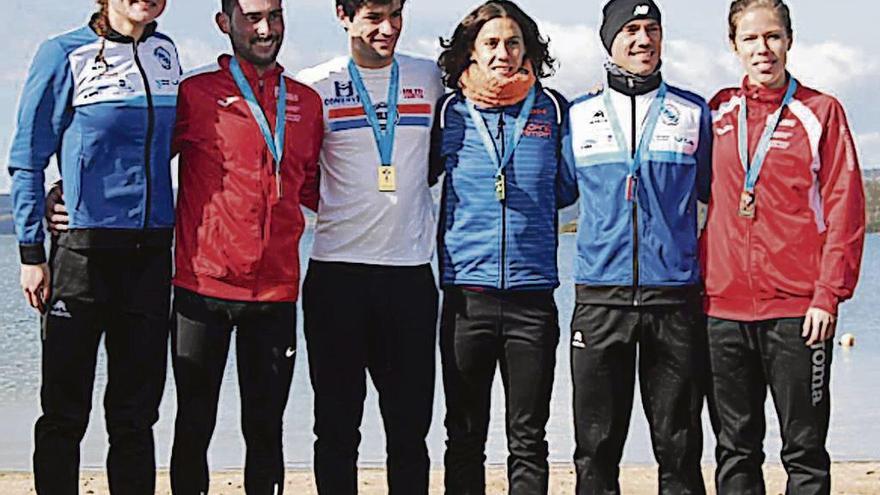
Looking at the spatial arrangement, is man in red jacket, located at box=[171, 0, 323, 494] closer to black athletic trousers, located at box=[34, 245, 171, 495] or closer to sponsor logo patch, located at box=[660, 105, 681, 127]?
black athletic trousers, located at box=[34, 245, 171, 495]

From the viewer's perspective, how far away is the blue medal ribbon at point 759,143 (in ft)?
19.3

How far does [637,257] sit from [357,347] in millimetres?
1189

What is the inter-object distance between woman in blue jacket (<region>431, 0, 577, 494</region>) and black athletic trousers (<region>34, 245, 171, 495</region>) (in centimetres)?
119

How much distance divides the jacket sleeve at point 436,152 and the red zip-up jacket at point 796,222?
45.6 inches

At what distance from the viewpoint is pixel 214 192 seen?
19.2 ft

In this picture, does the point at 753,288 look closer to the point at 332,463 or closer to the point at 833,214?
the point at 833,214

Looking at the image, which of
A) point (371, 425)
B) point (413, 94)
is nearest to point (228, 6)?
point (413, 94)

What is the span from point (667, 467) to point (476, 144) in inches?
60.6

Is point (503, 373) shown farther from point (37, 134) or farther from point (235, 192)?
point (37, 134)

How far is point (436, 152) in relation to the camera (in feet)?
20.4

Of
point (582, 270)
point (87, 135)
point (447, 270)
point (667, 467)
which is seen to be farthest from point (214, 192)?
point (667, 467)

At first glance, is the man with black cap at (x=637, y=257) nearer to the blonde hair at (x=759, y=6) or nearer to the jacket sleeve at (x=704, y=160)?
the jacket sleeve at (x=704, y=160)

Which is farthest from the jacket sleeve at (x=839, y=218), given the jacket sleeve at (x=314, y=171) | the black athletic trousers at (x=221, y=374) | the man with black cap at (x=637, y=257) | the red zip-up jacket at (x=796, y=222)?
the black athletic trousers at (x=221, y=374)

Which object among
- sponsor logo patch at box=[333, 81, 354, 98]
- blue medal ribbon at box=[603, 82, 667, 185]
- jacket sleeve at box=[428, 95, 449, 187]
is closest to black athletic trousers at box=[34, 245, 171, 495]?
sponsor logo patch at box=[333, 81, 354, 98]
